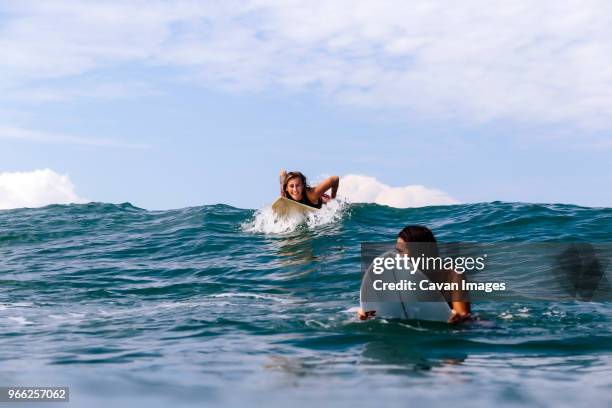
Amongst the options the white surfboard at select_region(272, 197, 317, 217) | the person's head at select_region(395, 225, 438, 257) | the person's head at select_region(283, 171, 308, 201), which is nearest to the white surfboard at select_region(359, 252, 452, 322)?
the person's head at select_region(395, 225, 438, 257)

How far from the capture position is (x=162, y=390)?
6867 millimetres

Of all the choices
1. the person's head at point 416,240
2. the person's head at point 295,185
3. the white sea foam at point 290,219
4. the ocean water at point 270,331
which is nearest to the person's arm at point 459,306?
the ocean water at point 270,331

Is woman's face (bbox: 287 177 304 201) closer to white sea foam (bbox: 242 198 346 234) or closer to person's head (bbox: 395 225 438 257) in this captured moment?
white sea foam (bbox: 242 198 346 234)

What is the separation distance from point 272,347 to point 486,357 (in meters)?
2.54

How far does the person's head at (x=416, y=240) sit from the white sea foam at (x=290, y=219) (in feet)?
38.2

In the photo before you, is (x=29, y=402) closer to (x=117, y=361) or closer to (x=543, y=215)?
(x=117, y=361)

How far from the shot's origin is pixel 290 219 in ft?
70.6

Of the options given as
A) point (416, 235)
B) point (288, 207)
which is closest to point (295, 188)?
point (288, 207)

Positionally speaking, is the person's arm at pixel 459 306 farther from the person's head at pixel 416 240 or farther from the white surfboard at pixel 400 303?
the person's head at pixel 416 240

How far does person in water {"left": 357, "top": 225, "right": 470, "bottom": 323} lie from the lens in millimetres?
9602

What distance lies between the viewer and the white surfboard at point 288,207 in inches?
821

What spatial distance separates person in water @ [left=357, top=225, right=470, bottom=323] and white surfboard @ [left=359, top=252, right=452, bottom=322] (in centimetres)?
10

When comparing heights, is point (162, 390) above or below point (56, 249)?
below

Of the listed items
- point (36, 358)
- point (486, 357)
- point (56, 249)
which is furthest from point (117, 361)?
point (56, 249)
